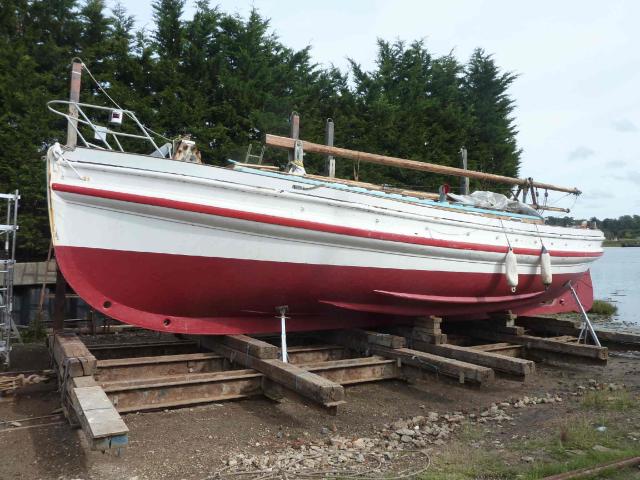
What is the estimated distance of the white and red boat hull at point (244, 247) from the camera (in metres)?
4.95

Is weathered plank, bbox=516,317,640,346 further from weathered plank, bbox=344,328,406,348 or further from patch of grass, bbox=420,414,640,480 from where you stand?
patch of grass, bbox=420,414,640,480

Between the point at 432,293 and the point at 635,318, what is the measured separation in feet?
40.5

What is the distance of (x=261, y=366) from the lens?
15.9 ft

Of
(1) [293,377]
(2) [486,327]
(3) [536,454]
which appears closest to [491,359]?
(3) [536,454]

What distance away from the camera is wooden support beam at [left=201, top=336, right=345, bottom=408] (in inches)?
154

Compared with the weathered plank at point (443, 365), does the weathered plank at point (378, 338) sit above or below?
above

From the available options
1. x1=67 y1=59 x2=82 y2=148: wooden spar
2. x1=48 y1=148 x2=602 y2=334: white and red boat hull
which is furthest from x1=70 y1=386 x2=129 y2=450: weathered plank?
x1=67 y1=59 x2=82 y2=148: wooden spar

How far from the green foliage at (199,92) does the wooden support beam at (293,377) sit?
4.20m

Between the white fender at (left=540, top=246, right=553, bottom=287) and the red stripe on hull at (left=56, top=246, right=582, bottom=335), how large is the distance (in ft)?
4.79

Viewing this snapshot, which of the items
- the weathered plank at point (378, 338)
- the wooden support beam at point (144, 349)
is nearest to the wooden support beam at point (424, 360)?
the weathered plank at point (378, 338)

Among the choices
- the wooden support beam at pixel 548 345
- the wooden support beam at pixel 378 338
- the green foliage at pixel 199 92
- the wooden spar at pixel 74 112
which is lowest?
the wooden support beam at pixel 548 345

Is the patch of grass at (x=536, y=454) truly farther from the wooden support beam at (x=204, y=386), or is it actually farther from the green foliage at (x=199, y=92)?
the green foliage at (x=199, y=92)

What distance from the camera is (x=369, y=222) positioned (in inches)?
240

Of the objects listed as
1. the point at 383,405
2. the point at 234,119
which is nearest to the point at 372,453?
the point at 383,405
